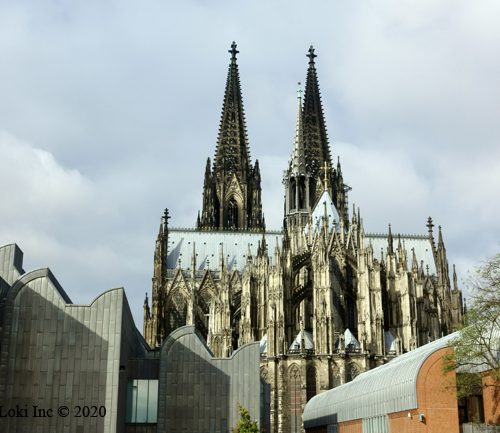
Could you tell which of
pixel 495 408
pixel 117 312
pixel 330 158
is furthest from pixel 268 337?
pixel 330 158

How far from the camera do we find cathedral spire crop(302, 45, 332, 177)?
99119 millimetres

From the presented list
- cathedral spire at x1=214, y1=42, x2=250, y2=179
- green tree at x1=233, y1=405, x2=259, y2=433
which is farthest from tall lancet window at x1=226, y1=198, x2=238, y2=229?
green tree at x1=233, y1=405, x2=259, y2=433

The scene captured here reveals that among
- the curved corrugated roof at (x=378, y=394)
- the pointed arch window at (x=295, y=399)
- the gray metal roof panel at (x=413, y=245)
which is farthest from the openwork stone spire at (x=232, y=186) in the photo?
the curved corrugated roof at (x=378, y=394)

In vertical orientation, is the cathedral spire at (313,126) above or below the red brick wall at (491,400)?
above

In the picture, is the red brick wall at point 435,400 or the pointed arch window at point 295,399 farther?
the pointed arch window at point 295,399

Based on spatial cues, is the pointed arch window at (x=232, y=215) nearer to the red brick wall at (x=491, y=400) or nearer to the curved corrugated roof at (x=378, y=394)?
the curved corrugated roof at (x=378, y=394)

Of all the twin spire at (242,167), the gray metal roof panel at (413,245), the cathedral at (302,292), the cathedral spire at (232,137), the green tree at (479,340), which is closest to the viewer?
the green tree at (479,340)

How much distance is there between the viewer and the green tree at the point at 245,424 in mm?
37031

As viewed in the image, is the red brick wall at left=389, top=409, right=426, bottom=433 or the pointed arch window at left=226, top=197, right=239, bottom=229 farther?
the pointed arch window at left=226, top=197, right=239, bottom=229

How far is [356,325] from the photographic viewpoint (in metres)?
69.9

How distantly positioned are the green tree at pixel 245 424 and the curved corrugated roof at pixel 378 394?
7258mm

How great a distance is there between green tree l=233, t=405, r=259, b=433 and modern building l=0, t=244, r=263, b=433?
289 cm

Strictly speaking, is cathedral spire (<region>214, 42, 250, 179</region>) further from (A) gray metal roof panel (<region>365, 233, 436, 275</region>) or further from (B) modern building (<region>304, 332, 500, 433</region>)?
(B) modern building (<region>304, 332, 500, 433</region>)

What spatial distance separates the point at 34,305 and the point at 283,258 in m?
33.0
